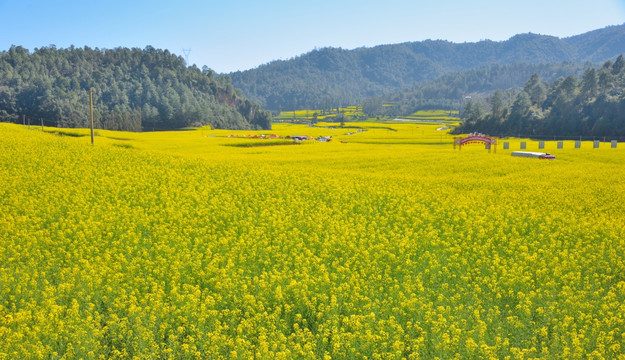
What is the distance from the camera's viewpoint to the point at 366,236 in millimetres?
15578

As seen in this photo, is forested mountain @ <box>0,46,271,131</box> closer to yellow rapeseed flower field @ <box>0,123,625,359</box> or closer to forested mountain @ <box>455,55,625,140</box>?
forested mountain @ <box>455,55,625,140</box>

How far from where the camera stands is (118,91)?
147m

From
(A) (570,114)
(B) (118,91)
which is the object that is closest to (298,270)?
(A) (570,114)

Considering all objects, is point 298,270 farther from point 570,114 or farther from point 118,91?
point 118,91

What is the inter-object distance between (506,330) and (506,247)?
5717 millimetres

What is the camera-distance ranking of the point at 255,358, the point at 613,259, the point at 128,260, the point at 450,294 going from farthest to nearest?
the point at 613,259, the point at 128,260, the point at 450,294, the point at 255,358

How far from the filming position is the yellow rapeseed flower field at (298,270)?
29.4 ft

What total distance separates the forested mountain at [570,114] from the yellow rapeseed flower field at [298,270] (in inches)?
3064

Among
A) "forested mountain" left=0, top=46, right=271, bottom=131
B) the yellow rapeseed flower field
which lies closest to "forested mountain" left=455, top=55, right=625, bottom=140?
the yellow rapeseed flower field

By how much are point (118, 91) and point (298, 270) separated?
490ft

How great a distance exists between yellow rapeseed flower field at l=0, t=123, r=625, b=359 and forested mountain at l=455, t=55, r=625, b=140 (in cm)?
7784

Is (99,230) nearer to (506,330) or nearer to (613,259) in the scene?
(506,330)

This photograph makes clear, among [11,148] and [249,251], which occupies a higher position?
[11,148]

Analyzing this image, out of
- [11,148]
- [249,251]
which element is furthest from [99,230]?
[11,148]
